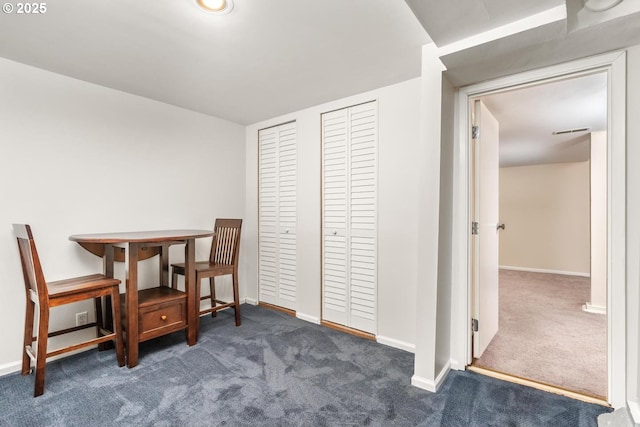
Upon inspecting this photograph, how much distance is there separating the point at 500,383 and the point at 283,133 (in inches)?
110

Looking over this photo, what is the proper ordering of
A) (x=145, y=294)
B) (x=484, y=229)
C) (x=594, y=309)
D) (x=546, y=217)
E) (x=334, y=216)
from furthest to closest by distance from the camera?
(x=546, y=217), (x=594, y=309), (x=334, y=216), (x=145, y=294), (x=484, y=229)

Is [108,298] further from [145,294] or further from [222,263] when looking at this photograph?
[222,263]

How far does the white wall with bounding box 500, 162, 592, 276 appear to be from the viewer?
553 centimetres

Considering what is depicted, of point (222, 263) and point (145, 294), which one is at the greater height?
point (222, 263)

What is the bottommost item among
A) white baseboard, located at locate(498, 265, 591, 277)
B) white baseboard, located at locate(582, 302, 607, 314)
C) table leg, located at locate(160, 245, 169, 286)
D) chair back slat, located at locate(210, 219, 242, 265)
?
white baseboard, located at locate(498, 265, 591, 277)

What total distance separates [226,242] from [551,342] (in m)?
2.99

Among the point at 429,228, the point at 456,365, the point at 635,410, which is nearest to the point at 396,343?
the point at 456,365

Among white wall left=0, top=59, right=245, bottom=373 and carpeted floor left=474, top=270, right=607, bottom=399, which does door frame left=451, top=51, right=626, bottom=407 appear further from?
white wall left=0, top=59, right=245, bottom=373

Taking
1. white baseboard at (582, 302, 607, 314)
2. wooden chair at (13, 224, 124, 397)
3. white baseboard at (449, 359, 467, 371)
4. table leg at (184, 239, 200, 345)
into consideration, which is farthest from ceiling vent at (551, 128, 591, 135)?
wooden chair at (13, 224, 124, 397)

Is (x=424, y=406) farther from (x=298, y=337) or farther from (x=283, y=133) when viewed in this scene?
(x=283, y=133)

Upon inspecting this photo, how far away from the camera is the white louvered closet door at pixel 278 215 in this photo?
321 cm

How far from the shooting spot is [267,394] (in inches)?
70.9

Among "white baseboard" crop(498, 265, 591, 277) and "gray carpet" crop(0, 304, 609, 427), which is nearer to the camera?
"gray carpet" crop(0, 304, 609, 427)

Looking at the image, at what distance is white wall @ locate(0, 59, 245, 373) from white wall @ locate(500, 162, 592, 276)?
5.85m
